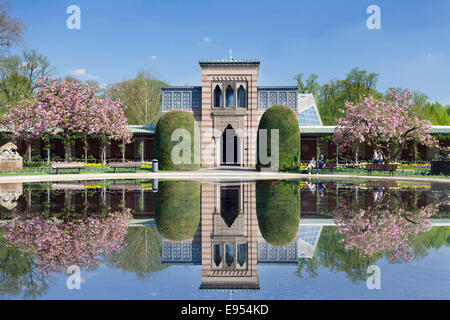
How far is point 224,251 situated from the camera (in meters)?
6.88

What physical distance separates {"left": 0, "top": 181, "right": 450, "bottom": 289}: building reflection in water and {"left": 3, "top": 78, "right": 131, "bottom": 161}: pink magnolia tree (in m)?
15.2

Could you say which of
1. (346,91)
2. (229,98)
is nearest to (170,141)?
(229,98)

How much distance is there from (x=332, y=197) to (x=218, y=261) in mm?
9400

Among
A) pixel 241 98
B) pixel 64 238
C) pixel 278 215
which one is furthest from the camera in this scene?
pixel 241 98

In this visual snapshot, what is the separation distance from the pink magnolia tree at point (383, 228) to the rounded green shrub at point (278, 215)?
3.85 ft

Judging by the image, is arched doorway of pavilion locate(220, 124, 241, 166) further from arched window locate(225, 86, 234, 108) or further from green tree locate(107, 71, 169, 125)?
green tree locate(107, 71, 169, 125)

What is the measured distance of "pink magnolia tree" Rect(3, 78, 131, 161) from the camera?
2933 cm

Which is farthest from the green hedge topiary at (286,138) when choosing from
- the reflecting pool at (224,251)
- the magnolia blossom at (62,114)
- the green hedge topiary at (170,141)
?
the reflecting pool at (224,251)

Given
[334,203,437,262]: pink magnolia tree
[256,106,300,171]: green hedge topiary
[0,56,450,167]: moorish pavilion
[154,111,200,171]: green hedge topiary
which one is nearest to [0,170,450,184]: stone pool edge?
[256,106,300,171]: green hedge topiary

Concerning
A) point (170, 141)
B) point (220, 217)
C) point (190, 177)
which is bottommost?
point (220, 217)

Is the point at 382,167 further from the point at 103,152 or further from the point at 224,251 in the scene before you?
the point at 103,152

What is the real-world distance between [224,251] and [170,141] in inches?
904

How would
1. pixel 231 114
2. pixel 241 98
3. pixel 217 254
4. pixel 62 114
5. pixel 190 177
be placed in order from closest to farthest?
1. pixel 217 254
2. pixel 190 177
3. pixel 62 114
4. pixel 231 114
5. pixel 241 98
